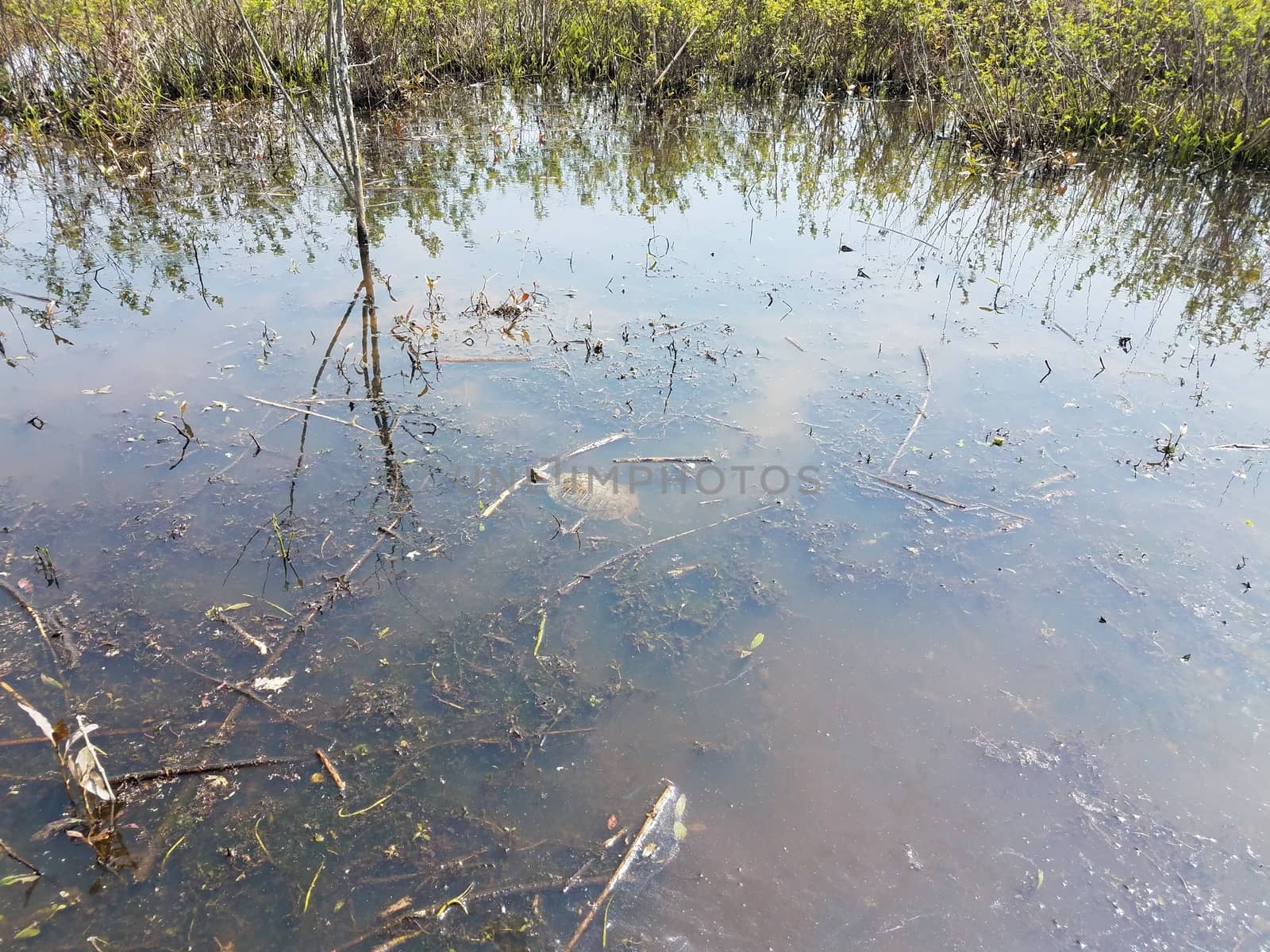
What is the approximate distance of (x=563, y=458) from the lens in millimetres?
3574

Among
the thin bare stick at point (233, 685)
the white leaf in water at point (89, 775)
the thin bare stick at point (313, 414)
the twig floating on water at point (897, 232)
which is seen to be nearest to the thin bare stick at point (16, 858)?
the white leaf in water at point (89, 775)

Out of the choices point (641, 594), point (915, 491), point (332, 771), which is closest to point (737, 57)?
point (915, 491)

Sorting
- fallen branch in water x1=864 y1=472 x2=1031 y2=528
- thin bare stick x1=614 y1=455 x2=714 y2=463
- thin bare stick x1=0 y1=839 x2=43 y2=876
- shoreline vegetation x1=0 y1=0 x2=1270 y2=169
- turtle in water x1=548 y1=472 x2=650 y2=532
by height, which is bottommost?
thin bare stick x1=0 y1=839 x2=43 y2=876

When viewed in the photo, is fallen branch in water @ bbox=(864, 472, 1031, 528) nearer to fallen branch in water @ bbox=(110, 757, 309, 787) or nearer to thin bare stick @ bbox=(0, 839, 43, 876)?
fallen branch in water @ bbox=(110, 757, 309, 787)

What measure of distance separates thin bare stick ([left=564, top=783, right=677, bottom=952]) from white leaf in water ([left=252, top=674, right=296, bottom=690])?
1.23 meters

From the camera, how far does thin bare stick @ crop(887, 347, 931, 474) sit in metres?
3.60

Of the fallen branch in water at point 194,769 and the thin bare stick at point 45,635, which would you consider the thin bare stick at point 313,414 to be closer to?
the thin bare stick at point 45,635

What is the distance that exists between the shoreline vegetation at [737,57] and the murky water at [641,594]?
2715 mm

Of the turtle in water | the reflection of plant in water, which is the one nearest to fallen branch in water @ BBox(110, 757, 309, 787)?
the turtle in water

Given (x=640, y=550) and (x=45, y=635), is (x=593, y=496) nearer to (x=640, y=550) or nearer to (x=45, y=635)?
(x=640, y=550)

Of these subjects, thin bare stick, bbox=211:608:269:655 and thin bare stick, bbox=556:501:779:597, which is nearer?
thin bare stick, bbox=211:608:269:655

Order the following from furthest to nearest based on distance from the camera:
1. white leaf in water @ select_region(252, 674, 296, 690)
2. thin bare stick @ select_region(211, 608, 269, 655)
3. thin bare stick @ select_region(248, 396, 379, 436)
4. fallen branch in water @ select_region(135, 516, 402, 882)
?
thin bare stick @ select_region(248, 396, 379, 436) < thin bare stick @ select_region(211, 608, 269, 655) < white leaf in water @ select_region(252, 674, 296, 690) < fallen branch in water @ select_region(135, 516, 402, 882)

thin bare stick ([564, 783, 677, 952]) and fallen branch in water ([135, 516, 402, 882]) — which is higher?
fallen branch in water ([135, 516, 402, 882])

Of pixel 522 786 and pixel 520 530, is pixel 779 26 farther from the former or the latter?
pixel 522 786
